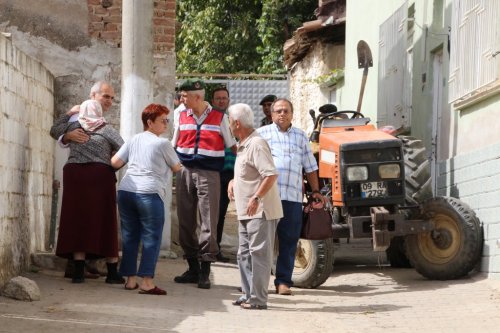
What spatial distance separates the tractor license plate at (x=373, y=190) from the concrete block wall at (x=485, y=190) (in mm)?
1008

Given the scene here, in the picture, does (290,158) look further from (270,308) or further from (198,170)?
(270,308)

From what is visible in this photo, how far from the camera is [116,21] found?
12461mm

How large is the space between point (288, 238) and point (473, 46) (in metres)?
3.04

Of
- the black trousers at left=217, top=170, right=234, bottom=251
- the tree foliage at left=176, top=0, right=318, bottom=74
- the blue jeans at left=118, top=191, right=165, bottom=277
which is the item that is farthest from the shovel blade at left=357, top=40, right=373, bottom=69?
the tree foliage at left=176, top=0, right=318, bottom=74

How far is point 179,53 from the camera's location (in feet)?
99.2

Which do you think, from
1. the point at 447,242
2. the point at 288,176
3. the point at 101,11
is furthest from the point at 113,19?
the point at 447,242

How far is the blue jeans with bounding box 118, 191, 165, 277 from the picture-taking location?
368 inches

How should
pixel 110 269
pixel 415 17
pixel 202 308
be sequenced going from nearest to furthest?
pixel 202 308, pixel 110 269, pixel 415 17

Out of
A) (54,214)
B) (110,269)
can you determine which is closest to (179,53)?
(54,214)

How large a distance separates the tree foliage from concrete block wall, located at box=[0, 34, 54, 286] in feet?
58.1

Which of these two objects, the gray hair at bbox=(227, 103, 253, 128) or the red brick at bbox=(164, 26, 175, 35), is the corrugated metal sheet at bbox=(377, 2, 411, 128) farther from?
the gray hair at bbox=(227, 103, 253, 128)

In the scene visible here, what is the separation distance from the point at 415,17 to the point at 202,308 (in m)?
6.96

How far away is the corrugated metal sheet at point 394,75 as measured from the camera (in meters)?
14.7

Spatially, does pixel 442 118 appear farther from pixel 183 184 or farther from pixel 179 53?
pixel 179 53
